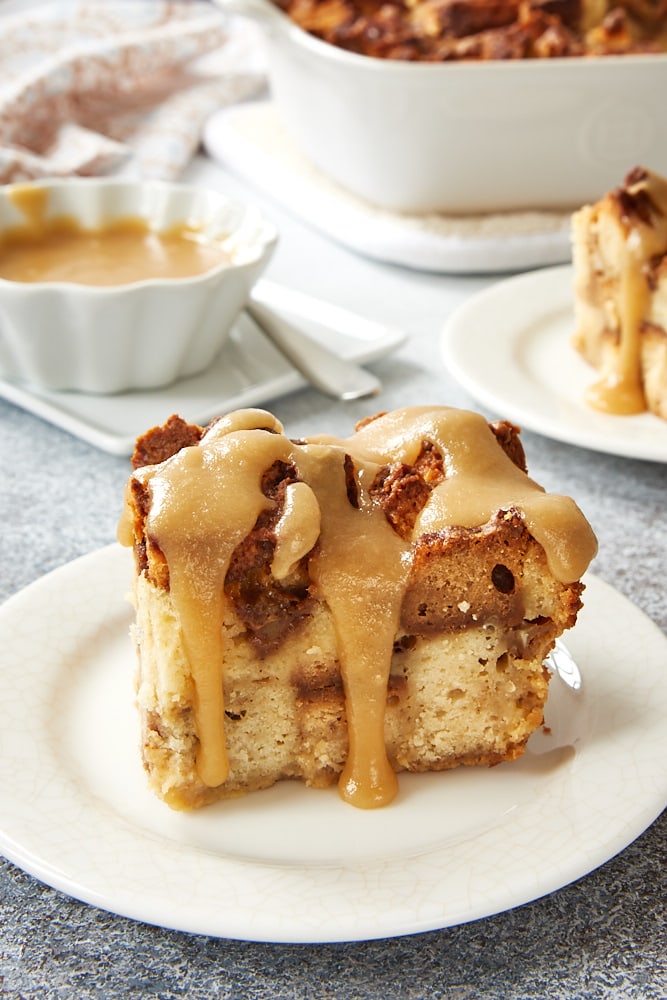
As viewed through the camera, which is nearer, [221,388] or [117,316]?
[117,316]

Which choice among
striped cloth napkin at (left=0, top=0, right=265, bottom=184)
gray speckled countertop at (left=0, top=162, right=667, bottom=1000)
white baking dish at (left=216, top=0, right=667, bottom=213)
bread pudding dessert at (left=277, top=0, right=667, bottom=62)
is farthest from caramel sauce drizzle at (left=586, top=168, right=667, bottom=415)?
striped cloth napkin at (left=0, top=0, right=265, bottom=184)

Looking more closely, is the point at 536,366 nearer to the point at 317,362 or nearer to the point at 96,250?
the point at 317,362

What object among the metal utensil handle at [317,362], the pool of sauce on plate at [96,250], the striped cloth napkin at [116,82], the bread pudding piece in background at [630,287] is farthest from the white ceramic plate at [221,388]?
the striped cloth napkin at [116,82]

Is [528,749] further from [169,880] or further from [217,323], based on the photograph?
[217,323]

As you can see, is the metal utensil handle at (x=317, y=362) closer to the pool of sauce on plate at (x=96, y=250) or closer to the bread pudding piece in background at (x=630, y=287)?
the pool of sauce on plate at (x=96, y=250)

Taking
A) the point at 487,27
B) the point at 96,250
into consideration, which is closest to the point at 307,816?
the point at 96,250
